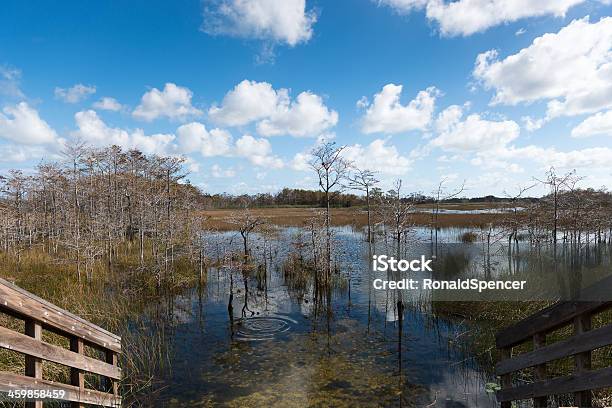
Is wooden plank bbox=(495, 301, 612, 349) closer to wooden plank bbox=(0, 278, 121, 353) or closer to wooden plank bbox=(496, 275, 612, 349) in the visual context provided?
wooden plank bbox=(496, 275, 612, 349)

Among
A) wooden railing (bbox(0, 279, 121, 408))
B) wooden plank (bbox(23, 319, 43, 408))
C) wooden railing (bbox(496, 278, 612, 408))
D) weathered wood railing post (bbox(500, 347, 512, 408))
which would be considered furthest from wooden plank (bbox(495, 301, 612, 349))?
wooden plank (bbox(23, 319, 43, 408))

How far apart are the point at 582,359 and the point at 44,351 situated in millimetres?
4573

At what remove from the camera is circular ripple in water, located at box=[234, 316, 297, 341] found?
10.5m

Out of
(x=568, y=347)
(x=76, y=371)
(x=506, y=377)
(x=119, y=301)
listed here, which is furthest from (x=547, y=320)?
(x=119, y=301)

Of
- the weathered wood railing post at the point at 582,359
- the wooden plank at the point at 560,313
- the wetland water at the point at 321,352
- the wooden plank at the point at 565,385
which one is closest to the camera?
the wooden plank at the point at 560,313

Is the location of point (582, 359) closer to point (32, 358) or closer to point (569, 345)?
point (569, 345)

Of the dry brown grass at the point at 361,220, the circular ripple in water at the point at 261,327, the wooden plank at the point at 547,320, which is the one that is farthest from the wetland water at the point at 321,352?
the dry brown grass at the point at 361,220

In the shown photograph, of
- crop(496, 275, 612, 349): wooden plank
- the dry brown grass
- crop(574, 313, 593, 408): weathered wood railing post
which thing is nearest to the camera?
crop(496, 275, 612, 349): wooden plank

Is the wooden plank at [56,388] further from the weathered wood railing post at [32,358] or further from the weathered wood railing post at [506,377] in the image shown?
the weathered wood railing post at [506,377]

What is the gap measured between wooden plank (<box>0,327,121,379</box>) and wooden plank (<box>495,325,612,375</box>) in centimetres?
445

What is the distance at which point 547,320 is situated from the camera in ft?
10.4

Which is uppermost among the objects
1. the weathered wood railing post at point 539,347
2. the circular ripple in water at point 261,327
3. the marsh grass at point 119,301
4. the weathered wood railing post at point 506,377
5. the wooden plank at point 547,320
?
the wooden plank at point 547,320

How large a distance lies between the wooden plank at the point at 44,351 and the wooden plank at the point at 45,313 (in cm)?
16

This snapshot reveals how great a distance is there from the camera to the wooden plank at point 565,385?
2.67m
